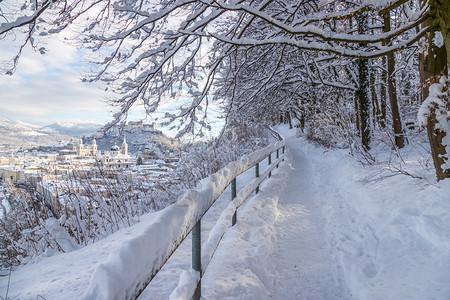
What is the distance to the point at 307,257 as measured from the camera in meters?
3.69

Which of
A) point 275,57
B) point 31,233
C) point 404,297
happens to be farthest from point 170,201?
point 275,57

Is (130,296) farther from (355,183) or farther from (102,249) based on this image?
(355,183)

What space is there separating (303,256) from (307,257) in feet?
0.18

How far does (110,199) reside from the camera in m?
5.80

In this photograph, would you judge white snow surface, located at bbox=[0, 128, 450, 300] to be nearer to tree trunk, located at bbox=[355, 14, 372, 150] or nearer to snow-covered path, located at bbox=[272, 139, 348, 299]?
snow-covered path, located at bbox=[272, 139, 348, 299]

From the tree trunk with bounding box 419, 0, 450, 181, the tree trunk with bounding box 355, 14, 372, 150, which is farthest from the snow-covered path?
the tree trunk with bounding box 355, 14, 372, 150

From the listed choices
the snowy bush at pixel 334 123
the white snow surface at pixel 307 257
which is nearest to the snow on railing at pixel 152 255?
the white snow surface at pixel 307 257

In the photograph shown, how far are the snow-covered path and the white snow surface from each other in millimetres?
13

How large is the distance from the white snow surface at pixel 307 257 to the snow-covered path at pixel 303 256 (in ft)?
0.04

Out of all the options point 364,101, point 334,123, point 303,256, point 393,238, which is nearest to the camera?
point 393,238

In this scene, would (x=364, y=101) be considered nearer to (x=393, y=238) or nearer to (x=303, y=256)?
(x=393, y=238)

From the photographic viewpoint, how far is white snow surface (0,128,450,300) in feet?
7.92

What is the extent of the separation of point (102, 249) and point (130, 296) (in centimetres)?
295

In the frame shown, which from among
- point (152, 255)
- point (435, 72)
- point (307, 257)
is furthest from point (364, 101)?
point (152, 255)
